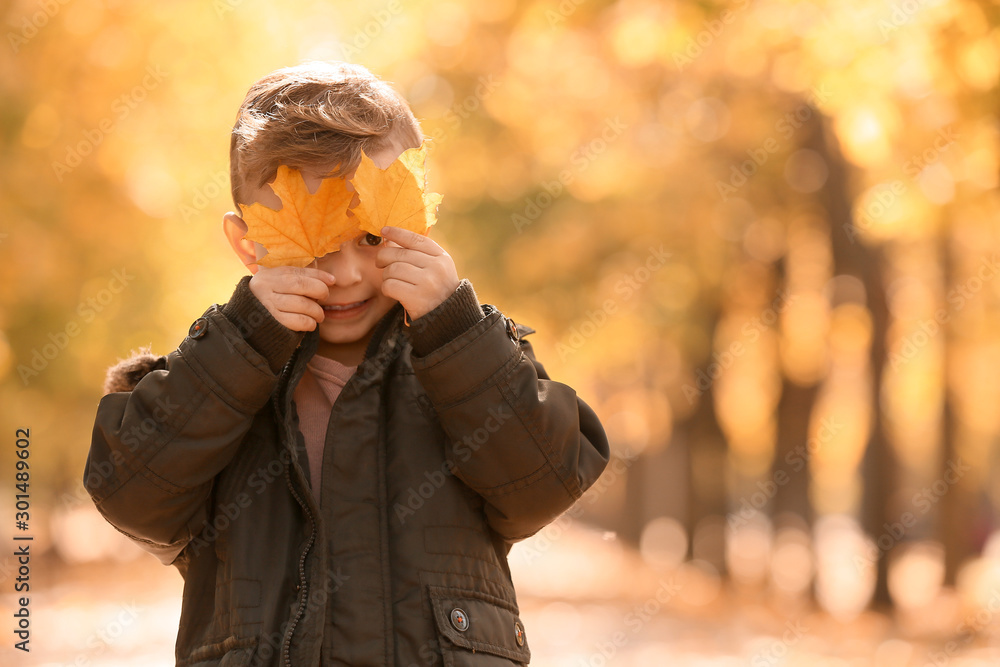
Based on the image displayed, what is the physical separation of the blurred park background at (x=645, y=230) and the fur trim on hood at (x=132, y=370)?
413 cm

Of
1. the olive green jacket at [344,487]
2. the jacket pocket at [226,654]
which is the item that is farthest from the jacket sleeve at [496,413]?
the jacket pocket at [226,654]

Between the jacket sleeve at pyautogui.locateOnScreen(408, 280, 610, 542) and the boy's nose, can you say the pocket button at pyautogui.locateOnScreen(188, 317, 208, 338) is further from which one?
the jacket sleeve at pyautogui.locateOnScreen(408, 280, 610, 542)

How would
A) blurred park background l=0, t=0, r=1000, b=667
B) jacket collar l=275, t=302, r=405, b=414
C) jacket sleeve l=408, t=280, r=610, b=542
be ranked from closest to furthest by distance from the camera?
jacket sleeve l=408, t=280, r=610, b=542
jacket collar l=275, t=302, r=405, b=414
blurred park background l=0, t=0, r=1000, b=667

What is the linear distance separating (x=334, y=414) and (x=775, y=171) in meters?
9.72

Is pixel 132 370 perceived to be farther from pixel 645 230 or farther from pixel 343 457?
pixel 645 230

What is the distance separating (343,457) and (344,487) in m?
0.06

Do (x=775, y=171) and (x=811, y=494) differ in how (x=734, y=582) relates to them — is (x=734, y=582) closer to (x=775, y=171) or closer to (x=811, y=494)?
(x=811, y=494)

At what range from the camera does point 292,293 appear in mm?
1993

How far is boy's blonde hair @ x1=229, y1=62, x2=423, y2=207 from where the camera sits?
210 cm

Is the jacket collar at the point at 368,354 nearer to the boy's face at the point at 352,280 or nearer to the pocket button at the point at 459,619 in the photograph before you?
the boy's face at the point at 352,280

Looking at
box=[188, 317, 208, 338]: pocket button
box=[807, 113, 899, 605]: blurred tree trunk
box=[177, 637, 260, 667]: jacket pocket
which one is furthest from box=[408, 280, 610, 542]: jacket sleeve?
box=[807, 113, 899, 605]: blurred tree trunk

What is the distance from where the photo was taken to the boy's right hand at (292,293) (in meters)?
1.98

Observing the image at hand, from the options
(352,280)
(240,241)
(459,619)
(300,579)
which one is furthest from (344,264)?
(459,619)

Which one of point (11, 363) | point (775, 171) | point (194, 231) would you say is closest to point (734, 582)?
point (775, 171)
